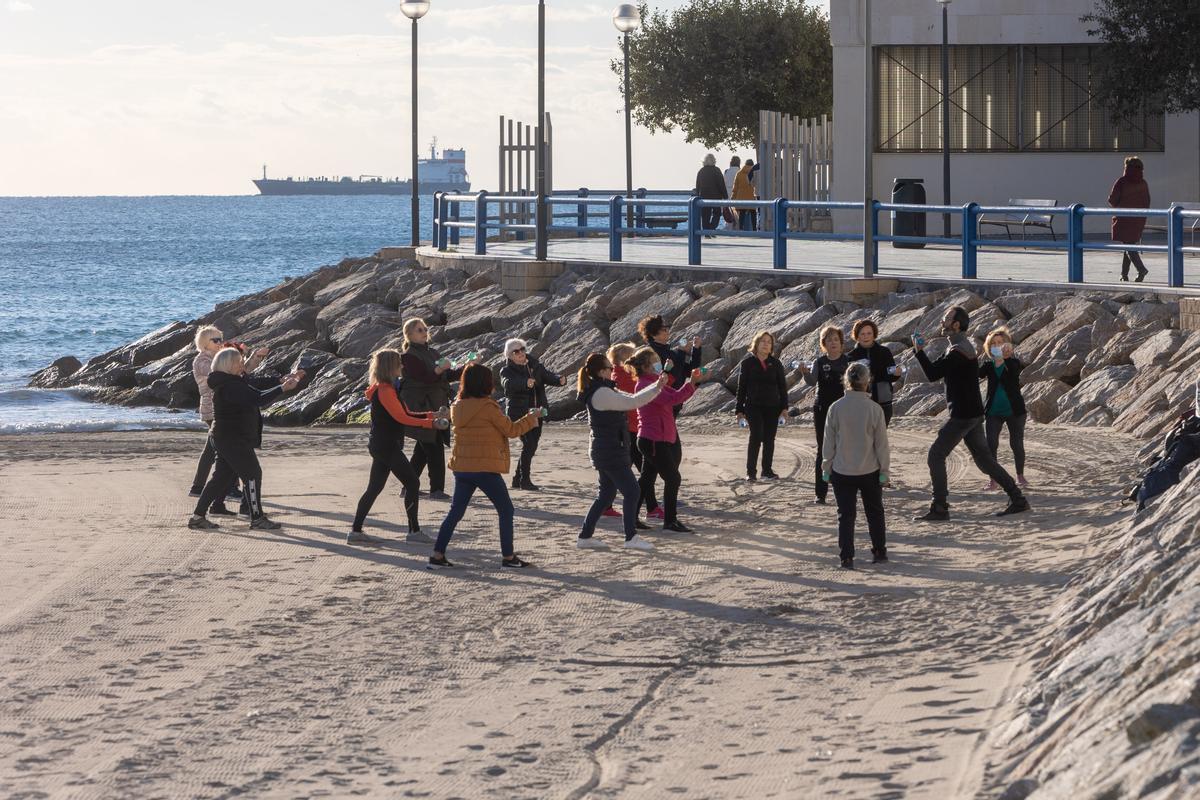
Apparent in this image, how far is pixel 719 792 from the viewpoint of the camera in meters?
6.69

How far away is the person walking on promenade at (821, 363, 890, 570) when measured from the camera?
10.7 meters

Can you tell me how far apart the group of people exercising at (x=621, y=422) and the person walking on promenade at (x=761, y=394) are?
0.05 ft

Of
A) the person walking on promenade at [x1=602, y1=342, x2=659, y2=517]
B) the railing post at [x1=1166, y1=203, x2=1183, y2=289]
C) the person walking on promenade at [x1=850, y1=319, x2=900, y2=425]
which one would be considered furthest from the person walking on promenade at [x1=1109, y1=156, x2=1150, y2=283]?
the person walking on promenade at [x1=602, y1=342, x2=659, y2=517]

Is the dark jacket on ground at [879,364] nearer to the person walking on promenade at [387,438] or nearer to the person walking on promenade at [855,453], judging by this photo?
the person walking on promenade at [855,453]

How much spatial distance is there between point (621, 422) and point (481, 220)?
1616 centimetres

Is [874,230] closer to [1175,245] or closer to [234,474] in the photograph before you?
[1175,245]

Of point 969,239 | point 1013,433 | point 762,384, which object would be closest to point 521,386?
point 762,384

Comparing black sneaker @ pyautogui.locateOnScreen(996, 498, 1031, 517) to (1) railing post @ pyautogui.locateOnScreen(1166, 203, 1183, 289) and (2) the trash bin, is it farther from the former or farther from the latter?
(2) the trash bin

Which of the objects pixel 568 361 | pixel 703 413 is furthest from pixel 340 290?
pixel 703 413

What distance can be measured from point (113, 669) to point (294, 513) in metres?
4.94

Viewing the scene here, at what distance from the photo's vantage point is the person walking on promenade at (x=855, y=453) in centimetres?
1073

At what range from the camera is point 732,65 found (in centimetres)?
4303

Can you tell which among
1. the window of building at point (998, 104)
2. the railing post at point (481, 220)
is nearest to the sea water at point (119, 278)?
the railing post at point (481, 220)

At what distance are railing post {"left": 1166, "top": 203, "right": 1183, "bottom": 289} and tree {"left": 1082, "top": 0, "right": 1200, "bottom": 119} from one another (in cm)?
1103
